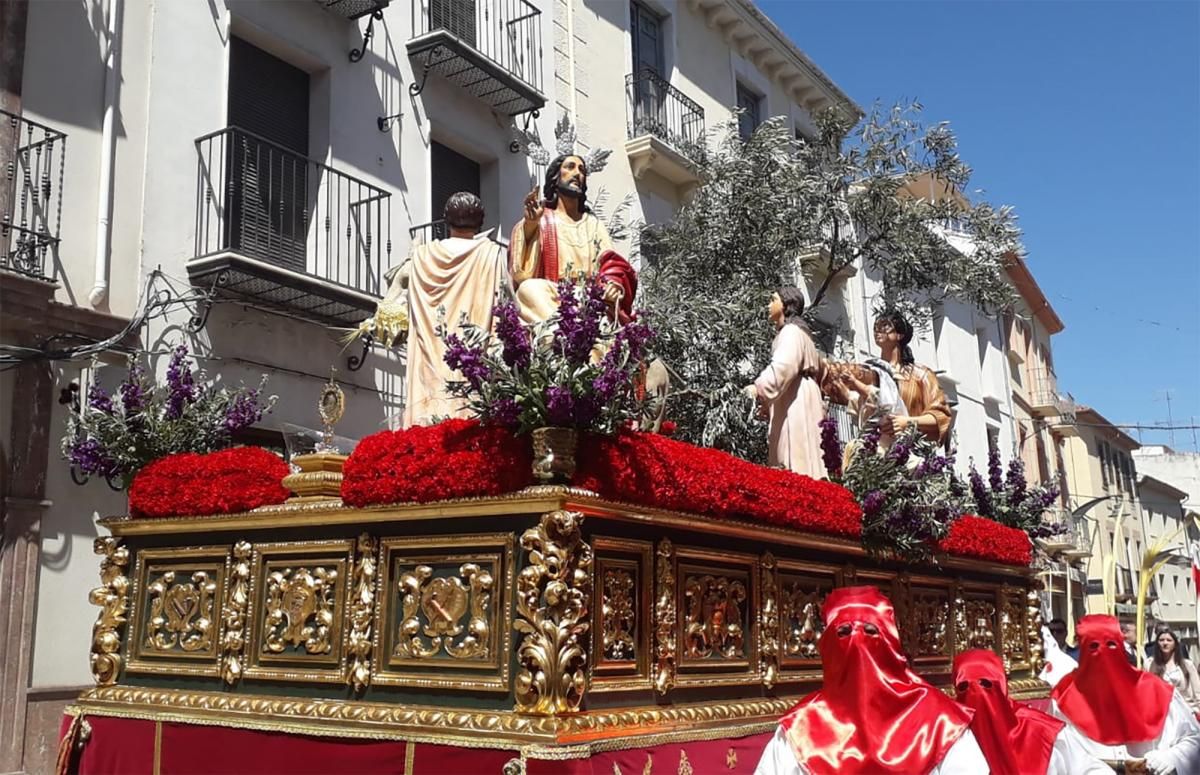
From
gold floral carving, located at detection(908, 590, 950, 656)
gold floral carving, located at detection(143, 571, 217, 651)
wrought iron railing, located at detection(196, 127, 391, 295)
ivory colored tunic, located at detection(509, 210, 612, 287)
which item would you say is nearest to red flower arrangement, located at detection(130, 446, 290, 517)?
gold floral carving, located at detection(143, 571, 217, 651)

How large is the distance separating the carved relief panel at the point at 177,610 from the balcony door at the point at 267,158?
14.8ft

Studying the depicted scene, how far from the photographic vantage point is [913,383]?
31.6 feet

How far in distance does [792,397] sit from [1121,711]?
9.94 feet

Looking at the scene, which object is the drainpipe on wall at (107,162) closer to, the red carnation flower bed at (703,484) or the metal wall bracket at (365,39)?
the metal wall bracket at (365,39)

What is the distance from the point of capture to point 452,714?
201 inches

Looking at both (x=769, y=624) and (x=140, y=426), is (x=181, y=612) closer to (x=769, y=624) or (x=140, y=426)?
(x=140, y=426)

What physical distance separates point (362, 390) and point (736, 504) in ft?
20.9

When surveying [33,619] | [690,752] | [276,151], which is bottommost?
[690,752]

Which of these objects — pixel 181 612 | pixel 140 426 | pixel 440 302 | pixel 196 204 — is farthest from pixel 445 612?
pixel 196 204

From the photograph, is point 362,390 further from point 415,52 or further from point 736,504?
point 736,504

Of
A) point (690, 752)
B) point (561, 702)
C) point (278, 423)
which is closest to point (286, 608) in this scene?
point (561, 702)

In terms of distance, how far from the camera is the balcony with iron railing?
1688cm

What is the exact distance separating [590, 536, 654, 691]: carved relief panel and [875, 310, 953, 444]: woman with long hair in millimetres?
4502

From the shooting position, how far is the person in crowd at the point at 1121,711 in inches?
226
